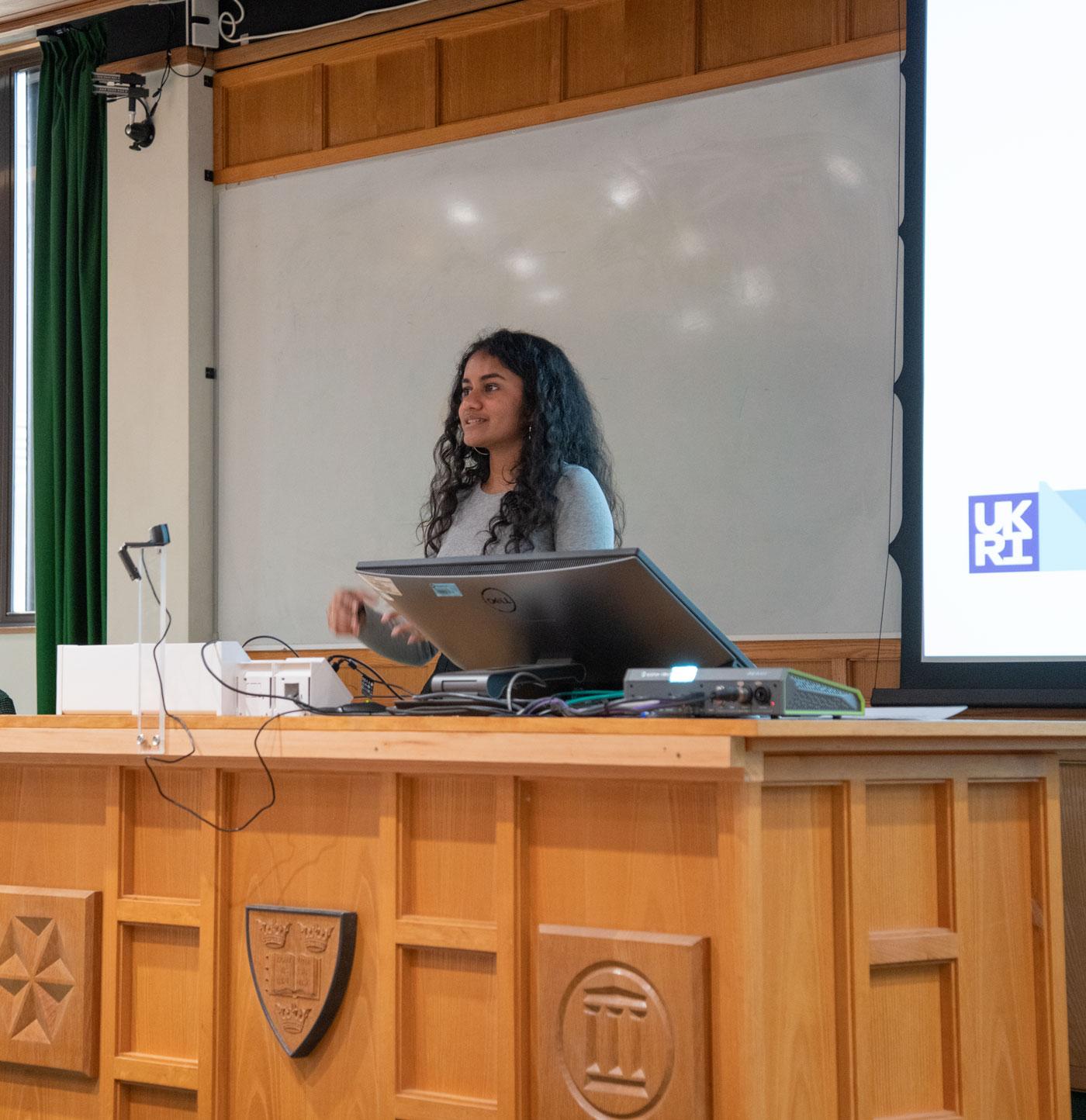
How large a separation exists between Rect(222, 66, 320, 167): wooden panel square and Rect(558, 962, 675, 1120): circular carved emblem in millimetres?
3676

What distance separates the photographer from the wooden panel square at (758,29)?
3.65 meters

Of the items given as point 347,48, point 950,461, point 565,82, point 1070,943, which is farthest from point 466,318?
point 1070,943

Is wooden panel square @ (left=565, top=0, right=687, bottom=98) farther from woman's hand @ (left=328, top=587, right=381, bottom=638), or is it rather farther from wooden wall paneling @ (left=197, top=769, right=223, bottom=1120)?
wooden wall paneling @ (left=197, top=769, right=223, bottom=1120)

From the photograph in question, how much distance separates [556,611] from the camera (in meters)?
1.74

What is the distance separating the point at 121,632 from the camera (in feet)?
15.4

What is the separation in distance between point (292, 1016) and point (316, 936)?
0.11 m

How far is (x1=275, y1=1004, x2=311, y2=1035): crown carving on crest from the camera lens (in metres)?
1.68

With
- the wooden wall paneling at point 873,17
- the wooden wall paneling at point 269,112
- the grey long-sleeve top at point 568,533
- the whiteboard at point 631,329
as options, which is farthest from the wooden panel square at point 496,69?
the grey long-sleeve top at point 568,533

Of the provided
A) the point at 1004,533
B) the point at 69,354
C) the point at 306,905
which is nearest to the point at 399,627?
the point at 306,905

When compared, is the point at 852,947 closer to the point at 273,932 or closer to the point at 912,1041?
the point at 912,1041

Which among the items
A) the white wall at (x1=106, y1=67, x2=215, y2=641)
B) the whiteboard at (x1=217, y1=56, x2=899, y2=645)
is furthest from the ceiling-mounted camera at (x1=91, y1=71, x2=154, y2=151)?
the whiteboard at (x1=217, y1=56, x2=899, y2=645)

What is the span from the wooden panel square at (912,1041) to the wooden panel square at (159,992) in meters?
0.87

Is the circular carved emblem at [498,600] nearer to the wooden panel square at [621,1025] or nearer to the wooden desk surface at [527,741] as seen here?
the wooden desk surface at [527,741]

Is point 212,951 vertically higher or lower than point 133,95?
lower
